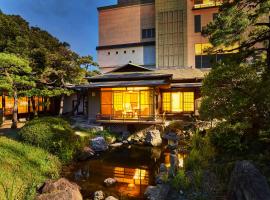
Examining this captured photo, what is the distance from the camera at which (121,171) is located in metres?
10.5

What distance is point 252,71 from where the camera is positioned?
8211 mm

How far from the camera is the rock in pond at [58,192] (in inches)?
247

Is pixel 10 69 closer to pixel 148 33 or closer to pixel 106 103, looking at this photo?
pixel 106 103

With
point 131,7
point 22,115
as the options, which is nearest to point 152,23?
point 131,7

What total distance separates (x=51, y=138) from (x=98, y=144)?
317 centimetres

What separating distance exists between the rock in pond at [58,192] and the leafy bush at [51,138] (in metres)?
3.43

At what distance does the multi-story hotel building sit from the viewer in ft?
97.6

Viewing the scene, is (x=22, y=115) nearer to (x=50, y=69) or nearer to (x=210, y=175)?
(x=50, y=69)

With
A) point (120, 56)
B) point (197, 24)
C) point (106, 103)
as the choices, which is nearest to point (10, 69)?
point (106, 103)

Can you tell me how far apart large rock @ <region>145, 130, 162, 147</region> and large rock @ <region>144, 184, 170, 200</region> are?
7.27 m

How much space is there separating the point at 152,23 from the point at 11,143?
26.4 m

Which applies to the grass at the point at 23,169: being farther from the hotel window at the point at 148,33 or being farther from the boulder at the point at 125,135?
the hotel window at the point at 148,33

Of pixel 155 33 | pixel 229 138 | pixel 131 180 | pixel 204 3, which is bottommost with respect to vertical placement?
pixel 131 180

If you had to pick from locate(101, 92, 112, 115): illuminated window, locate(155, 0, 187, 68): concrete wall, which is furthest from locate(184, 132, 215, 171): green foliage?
locate(155, 0, 187, 68): concrete wall
